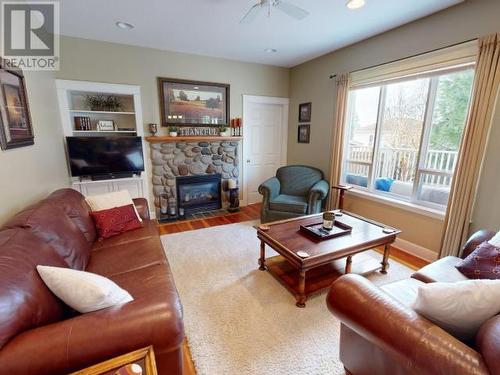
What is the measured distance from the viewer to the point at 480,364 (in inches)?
31.7

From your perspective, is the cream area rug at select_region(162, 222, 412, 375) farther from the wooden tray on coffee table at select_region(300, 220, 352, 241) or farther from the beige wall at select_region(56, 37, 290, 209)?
the beige wall at select_region(56, 37, 290, 209)

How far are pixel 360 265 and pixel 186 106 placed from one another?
134 inches

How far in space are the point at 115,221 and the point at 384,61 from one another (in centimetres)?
360

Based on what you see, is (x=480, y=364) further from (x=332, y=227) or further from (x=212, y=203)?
(x=212, y=203)

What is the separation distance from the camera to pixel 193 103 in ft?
13.4

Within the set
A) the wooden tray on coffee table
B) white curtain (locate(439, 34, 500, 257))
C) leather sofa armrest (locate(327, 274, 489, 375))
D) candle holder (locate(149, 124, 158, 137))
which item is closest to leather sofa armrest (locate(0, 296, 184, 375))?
leather sofa armrest (locate(327, 274, 489, 375))

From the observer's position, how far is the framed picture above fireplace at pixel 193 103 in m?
3.86

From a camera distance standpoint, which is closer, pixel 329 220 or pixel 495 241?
pixel 495 241

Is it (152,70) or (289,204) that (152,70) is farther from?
(289,204)

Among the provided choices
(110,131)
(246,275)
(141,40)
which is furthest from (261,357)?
(141,40)

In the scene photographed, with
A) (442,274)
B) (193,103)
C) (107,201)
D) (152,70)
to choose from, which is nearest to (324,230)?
(442,274)

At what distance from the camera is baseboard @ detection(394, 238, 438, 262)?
2783 millimetres

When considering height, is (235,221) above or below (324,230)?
below

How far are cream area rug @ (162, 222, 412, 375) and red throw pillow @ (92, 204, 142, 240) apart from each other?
2.17 ft
